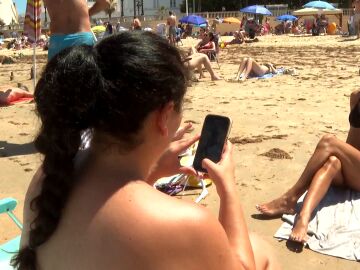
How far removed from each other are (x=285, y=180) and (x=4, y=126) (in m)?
3.65

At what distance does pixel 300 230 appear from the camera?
2.79m

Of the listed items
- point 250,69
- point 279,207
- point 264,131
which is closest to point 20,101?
point 264,131

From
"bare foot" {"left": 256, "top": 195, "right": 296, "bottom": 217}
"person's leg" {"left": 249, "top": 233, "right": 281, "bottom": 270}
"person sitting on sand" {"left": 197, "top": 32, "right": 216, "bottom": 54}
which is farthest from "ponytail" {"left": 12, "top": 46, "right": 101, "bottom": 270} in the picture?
"person sitting on sand" {"left": 197, "top": 32, "right": 216, "bottom": 54}

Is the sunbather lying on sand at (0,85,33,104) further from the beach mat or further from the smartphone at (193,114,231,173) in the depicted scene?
the smartphone at (193,114,231,173)

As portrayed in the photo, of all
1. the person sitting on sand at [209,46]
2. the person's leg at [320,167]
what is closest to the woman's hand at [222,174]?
the person's leg at [320,167]

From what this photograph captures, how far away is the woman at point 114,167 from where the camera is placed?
3.38 ft

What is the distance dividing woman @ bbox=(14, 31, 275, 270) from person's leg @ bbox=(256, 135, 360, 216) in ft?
6.62

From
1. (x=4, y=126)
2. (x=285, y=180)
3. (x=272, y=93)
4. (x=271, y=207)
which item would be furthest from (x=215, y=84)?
(x=271, y=207)

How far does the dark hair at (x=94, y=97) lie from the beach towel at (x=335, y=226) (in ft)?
6.35

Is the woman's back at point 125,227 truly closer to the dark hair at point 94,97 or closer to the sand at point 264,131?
the dark hair at point 94,97

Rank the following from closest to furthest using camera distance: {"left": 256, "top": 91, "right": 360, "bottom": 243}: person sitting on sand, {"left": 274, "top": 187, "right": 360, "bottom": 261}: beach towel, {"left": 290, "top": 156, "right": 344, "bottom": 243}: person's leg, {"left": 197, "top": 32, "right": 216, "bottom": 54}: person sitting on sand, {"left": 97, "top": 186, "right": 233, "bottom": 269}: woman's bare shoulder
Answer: {"left": 97, "top": 186, "right": 233, "bottom": 269}: woman's bare shoulder
{"left": 274, "top": 187, "right": 360, "bottom": 261}: beach towel
{"left": 290, "top": 156, "right": 344, "bottom": 243}: person's leg
{"left": 256, "top": 91, "right": 360, "bottom": 243}: person sitting on sand
{"left": 197, "top": 32, "right": 216, "bottom": 54}: person sitting on sand

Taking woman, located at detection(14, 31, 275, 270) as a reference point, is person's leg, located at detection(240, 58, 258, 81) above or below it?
below

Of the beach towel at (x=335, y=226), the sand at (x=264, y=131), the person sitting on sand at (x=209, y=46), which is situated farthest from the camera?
the person sitting on sand at (x=209, y=46)

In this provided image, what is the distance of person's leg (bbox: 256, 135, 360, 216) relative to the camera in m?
3.03
